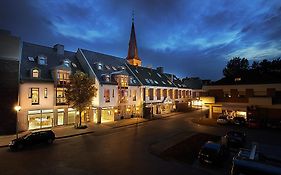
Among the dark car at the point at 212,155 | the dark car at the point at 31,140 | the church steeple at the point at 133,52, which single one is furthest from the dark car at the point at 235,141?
the church steeple at the point at 133,52

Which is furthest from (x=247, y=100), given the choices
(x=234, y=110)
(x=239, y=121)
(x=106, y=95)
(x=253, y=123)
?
(x=106, y=95)

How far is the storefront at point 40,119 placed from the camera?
2836cm

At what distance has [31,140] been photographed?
2025cm

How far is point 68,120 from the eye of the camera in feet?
108

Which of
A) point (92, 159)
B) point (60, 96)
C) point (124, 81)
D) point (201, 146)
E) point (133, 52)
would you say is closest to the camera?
point (92, 159)

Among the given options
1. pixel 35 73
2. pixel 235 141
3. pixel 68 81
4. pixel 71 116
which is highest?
pixel 35 73

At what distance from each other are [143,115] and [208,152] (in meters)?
27.8

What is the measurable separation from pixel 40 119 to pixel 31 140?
991cm

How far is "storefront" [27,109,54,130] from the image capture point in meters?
28.4

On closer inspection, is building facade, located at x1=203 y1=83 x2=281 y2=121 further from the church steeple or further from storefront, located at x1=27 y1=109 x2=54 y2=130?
storefront, located at x1=27 y1=109 x2=54 y2=130

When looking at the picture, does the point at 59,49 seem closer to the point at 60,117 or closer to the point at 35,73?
the point at 35,73

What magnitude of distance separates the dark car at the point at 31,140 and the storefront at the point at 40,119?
8986 millimetres

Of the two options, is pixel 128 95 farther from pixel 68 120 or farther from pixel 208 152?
pixel 208 152

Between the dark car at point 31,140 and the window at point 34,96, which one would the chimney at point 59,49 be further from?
the dark car at point 31,140
